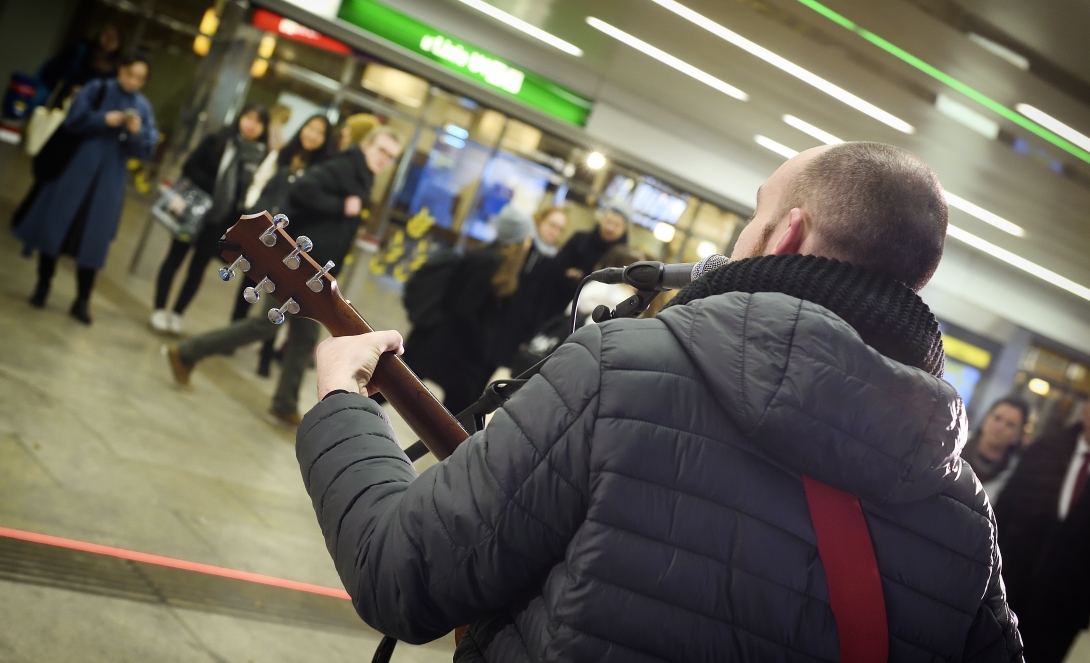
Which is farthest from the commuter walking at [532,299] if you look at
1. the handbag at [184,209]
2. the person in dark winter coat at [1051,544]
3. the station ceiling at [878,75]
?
the person in dark winter coat at [1051,544]

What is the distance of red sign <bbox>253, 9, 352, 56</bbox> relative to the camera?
33.7 ft

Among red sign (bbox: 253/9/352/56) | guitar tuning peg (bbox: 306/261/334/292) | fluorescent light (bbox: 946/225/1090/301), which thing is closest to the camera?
guitar tuning peg (bbox: 306/261/334/292)

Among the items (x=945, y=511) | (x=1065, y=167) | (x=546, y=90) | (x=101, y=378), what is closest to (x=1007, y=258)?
(x=1065, y=167)

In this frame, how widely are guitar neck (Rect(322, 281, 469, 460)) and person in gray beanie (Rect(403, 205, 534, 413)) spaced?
3778 mm

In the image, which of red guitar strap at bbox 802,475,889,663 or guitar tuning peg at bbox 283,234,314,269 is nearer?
red guitar strap at bbox 802,475,889,663

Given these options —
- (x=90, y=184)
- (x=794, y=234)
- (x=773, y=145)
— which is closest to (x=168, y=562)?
(x=794, y=234)

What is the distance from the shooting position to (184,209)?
22.8 feet

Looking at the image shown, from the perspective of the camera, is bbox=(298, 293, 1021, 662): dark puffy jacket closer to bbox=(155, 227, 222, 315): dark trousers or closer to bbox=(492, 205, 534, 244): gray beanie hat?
bbox=(492, 205, 534, 244): gray beanie hat

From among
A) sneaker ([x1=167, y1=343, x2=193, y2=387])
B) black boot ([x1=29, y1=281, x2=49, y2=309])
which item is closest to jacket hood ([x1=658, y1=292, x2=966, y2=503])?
sneaker ([x1=167, y1=343, x2=193, y2=387])

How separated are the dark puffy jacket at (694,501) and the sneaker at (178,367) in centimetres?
506

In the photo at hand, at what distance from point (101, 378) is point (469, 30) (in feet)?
18.8

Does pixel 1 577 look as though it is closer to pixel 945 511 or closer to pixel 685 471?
pixel 685 471

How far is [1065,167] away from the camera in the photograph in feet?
22.4

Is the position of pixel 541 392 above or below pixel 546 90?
below
